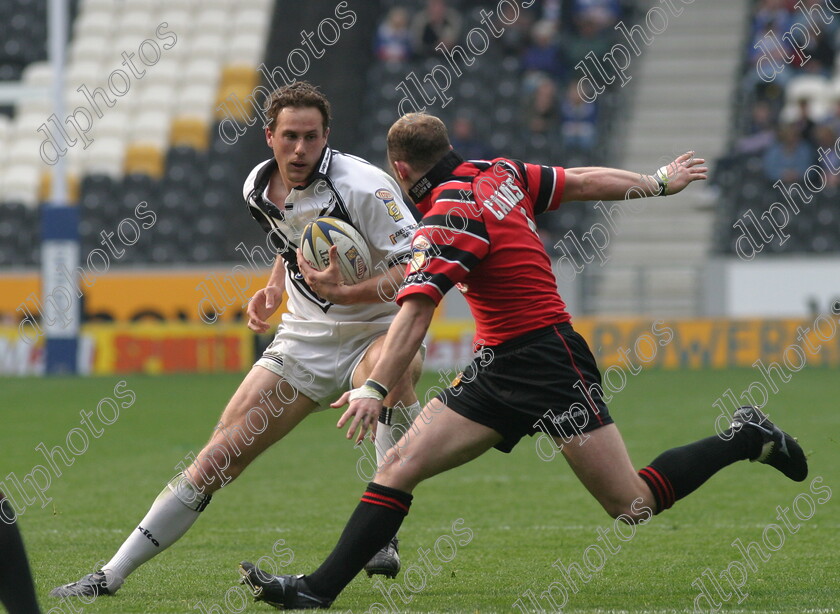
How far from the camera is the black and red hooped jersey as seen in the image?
16.1ft

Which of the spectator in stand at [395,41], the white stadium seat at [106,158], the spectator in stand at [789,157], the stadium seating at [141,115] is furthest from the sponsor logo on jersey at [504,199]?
the white stadium seat at [106,158]

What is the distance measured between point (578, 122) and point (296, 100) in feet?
52.1

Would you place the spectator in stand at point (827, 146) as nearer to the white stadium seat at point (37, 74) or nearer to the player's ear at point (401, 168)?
the white stadium seat at point (37, 74)

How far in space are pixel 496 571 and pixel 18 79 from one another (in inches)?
812

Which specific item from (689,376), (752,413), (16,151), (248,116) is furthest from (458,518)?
(16,151)

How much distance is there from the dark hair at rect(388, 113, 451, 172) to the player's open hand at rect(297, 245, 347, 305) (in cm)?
62

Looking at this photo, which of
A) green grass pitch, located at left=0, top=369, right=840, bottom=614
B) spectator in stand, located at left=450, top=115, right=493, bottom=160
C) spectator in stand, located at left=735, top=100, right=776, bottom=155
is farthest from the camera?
spectator in stand, located at left=735, top=100, right=776, bottom=155

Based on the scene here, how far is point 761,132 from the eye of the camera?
20.2 metres

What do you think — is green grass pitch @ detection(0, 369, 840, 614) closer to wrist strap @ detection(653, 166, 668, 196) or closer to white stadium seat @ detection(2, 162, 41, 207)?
wrist strap @ detection(653, 166, 668, 196)

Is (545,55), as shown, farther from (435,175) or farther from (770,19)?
(435,175)

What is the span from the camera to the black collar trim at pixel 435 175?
5.09 meters

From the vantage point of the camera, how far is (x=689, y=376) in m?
16.8

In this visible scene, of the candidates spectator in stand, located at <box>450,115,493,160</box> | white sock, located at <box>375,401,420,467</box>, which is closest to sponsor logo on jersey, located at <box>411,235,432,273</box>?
white sock, located at <box>375,401,420,467</box>

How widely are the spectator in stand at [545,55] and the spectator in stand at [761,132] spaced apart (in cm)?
330
